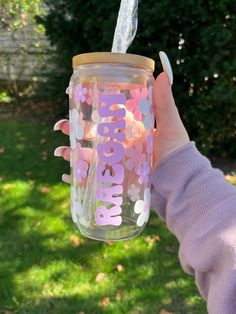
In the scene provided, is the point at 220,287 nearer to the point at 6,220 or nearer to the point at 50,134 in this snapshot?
the point at 6,220

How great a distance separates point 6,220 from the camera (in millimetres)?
3920

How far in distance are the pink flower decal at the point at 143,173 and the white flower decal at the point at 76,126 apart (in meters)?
0.17

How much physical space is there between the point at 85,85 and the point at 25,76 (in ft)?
22.6

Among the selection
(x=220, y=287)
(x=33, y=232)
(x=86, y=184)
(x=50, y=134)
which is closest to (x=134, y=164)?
Answer: (x=86, y=184)

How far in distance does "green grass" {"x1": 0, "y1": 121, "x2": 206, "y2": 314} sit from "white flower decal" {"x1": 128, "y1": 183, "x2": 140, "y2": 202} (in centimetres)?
180

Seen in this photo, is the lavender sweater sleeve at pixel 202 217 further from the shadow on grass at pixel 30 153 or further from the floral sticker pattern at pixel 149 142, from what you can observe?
the shadow on grass at pixel 30 153

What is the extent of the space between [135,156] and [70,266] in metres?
2.26

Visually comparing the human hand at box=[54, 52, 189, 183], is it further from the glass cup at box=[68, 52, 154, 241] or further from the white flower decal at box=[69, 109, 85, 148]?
the white flower decal at box=[69, 109, 85, 148]

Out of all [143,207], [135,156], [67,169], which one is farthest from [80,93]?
[67,169]

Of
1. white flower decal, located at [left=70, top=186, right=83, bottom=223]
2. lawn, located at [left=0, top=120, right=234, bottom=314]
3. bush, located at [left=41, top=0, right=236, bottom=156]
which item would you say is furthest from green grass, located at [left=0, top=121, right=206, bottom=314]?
white flower decal, located at [left=70, top=186, right=83, bottom=223]

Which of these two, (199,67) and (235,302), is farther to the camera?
(199,67)

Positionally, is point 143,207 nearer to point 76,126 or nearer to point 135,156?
point 135,156

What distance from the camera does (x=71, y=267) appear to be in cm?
333

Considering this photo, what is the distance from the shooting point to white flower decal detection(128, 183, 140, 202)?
1.28 meters
